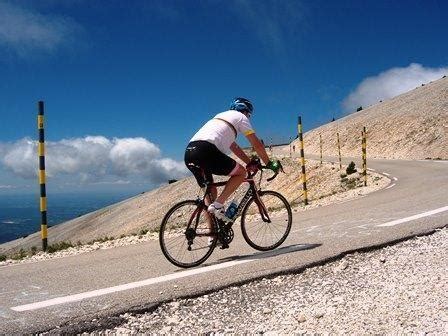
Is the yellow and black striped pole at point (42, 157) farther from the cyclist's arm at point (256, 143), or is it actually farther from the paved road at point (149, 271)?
the cyclist's arm at point (256, 143)

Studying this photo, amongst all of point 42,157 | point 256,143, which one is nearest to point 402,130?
point 42,157

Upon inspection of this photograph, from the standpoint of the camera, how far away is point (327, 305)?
4.45 metres

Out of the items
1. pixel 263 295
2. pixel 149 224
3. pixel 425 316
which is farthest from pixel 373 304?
pixel 149 224

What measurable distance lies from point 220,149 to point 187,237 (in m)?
1.27

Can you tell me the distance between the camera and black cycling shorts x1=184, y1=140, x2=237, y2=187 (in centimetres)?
621

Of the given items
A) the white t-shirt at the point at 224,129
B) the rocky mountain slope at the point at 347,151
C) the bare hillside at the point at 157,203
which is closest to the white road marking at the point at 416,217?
the white t-shirt at the point at 224,129

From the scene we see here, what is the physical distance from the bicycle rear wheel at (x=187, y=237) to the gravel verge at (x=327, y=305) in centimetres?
127

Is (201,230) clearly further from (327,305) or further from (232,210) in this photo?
(327,305)

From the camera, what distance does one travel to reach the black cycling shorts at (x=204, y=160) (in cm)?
621

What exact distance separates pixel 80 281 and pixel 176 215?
1.55m

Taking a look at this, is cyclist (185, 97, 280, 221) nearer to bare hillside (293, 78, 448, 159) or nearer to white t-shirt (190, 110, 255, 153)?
white t-shirt (190, 110, 255, 153)

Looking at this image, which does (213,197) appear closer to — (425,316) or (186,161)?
(186,161)

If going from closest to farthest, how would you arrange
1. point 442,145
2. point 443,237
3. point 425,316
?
point 425,316 < point 443,237 < point 442,145

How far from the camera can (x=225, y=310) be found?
15.1 ft
